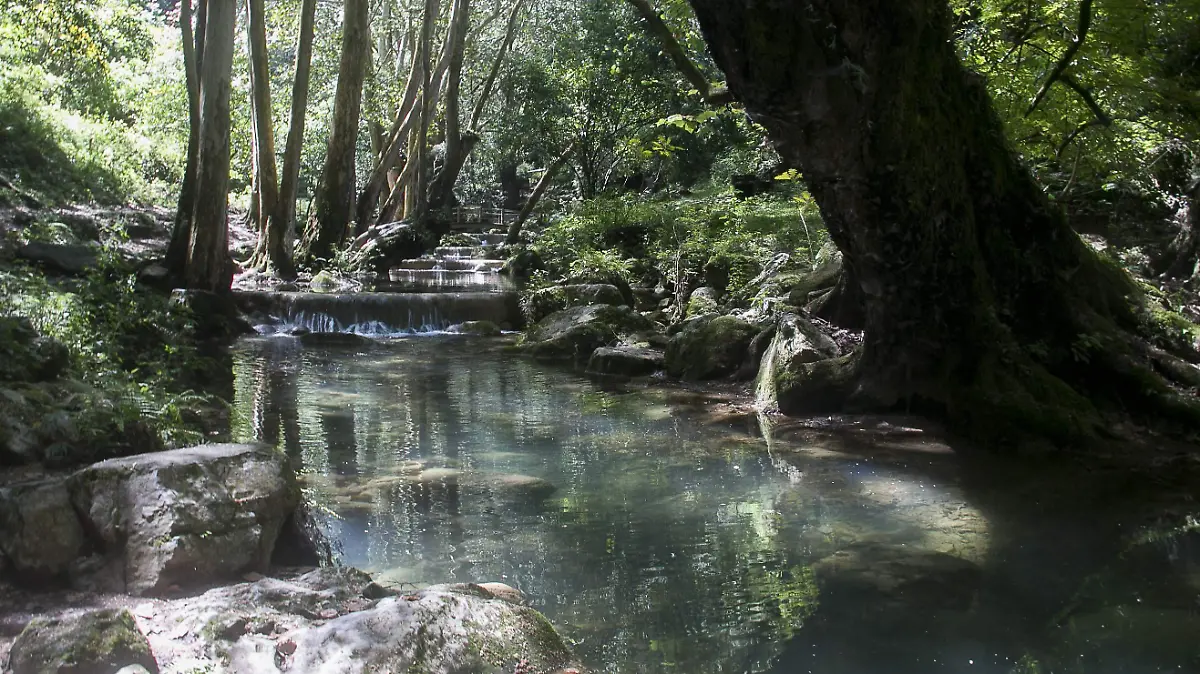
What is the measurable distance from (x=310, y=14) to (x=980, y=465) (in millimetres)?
15545

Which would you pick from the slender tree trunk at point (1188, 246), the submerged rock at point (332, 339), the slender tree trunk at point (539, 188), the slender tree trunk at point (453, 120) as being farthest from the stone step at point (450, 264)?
the slender tree trunk at point (1188, 246)

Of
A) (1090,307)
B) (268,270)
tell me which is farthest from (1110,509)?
(268,270)

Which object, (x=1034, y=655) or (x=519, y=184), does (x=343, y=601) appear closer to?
(x=1034, y=655)

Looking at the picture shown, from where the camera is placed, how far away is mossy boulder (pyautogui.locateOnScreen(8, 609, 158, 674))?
105 inches

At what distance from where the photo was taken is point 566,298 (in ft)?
50.4

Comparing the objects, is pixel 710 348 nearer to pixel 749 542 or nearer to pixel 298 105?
pixel 749 542

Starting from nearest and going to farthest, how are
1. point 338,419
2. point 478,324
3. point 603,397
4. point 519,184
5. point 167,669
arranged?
point 167,669, point 338,419, point 603,397, point 478,324, point 519,184

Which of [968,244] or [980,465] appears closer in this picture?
[980,465]

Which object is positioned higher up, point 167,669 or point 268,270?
point 268,270

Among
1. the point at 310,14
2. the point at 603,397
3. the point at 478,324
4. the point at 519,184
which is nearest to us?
the point at 603,397

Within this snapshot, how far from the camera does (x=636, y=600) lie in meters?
4.09

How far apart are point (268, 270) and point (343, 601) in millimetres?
15862

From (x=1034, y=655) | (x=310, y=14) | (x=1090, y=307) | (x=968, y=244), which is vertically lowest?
(x=1034, y=655)

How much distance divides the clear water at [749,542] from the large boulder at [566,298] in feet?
22.3
